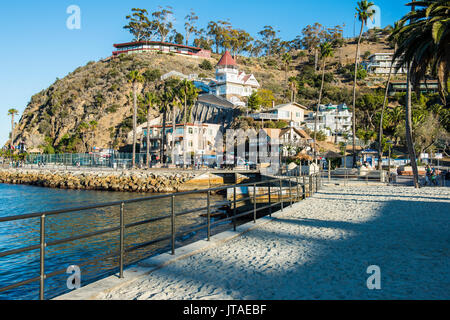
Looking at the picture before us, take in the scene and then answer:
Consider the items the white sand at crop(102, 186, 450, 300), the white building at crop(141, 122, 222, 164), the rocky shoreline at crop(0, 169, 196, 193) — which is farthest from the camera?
the white building at crop(141, 122, 222, 164)

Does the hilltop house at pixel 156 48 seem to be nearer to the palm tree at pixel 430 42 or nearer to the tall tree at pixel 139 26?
the tall tree at pixel 139 26

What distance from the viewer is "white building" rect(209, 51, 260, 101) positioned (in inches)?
3794

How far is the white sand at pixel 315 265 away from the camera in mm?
4836

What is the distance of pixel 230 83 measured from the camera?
96.9m

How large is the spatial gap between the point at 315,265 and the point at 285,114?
7493 centimetres

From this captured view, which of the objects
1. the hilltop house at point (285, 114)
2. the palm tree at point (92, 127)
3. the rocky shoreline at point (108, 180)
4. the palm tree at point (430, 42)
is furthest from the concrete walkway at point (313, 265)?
the palm tree at point (92, 127)

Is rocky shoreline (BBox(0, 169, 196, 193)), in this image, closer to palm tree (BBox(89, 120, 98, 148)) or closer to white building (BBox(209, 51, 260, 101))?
palm tree (BBox(89, 120, 98, 148))

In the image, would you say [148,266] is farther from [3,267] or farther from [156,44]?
[156,44]

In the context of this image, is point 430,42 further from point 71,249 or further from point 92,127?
point 92,127

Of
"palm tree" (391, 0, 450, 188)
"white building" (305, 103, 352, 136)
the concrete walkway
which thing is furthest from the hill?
the concrete walkway

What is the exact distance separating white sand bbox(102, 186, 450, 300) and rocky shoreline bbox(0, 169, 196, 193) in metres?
36.3

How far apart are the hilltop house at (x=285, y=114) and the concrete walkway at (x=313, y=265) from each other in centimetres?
6662

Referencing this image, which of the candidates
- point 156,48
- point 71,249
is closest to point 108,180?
point 71,249
